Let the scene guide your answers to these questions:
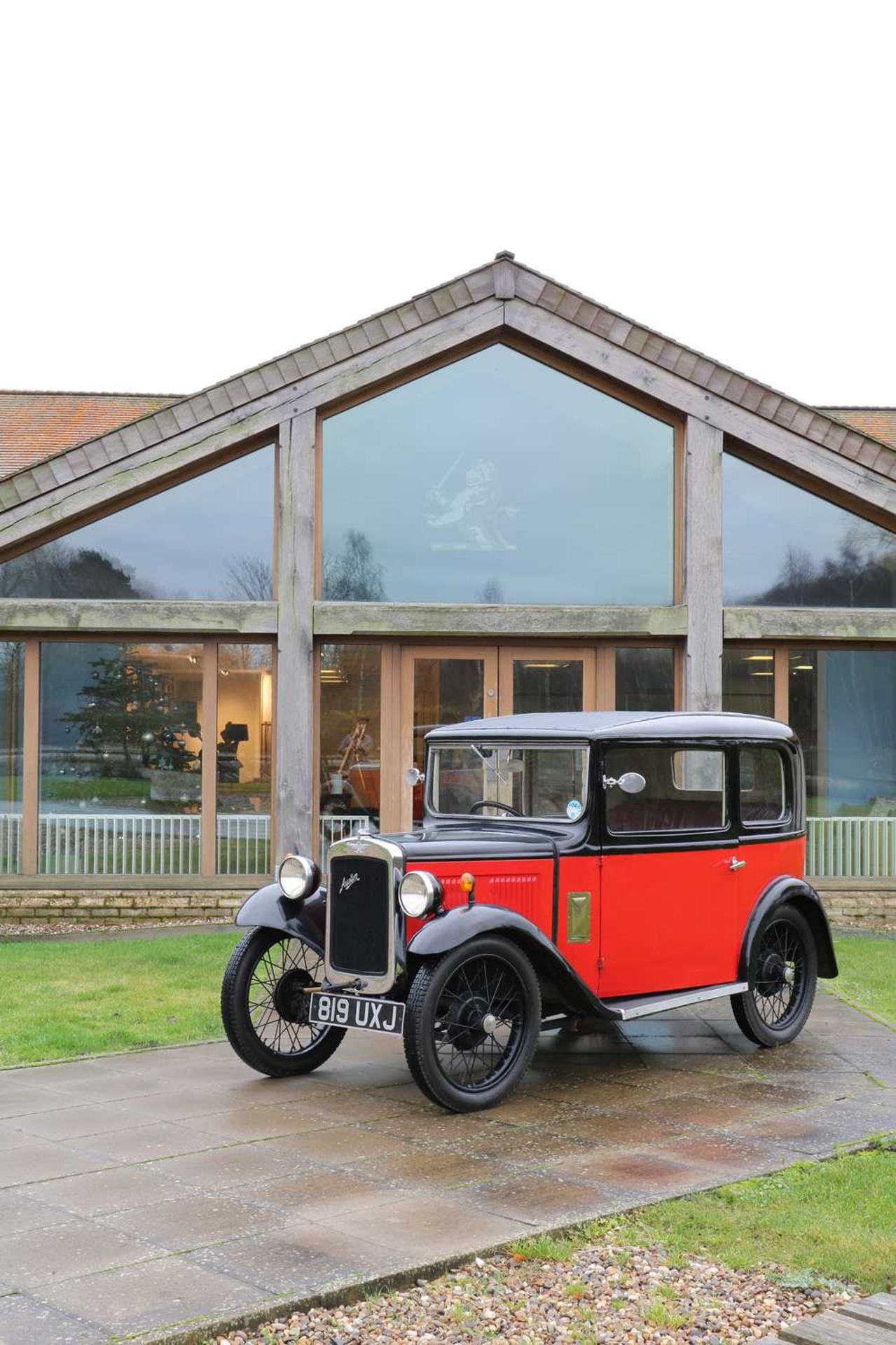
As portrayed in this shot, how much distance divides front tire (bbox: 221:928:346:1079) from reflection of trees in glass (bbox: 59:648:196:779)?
5.50 meters

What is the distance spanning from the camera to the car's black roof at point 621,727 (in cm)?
734

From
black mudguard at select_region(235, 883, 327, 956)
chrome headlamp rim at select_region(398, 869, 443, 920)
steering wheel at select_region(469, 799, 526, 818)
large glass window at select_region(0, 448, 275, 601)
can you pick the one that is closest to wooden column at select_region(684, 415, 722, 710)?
large glass window at select_region(0, 448, 275, 601)

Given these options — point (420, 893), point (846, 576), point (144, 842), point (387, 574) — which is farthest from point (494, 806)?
point (846, 576)

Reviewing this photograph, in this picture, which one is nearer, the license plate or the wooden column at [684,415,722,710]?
the license plate

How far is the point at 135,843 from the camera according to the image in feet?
42.1

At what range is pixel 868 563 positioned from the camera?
1330 centimetres

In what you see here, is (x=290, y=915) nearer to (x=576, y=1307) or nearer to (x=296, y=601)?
(x=576, y=1307)

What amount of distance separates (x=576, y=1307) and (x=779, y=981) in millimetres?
4087

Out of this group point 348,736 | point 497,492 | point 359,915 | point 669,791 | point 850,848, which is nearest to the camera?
point 359,915

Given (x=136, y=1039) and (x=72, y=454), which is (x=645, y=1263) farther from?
(x=72, y=454)

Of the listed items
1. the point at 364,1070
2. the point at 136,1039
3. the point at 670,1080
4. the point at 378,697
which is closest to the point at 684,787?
the point at 670,1080

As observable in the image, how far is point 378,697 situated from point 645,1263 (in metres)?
8.85

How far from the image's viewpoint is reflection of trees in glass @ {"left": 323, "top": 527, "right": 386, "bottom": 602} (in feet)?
42.2

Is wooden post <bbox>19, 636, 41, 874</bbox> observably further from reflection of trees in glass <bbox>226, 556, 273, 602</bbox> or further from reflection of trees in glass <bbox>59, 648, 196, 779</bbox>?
reflection of trees in glass <bbox>226, 556, 273, 602</bbox>
